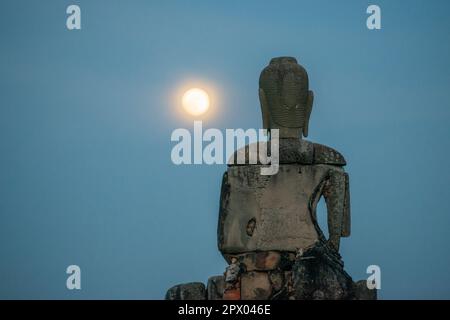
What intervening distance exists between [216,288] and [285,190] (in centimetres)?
226

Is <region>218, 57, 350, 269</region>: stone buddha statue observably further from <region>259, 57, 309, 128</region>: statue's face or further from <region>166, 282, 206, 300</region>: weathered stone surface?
<region>166, 282, 206, 300</region>: weathered stone surface

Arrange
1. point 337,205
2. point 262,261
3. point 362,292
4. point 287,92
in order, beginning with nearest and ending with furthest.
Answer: point 362,292 → point 262,261 → point 337,205 → point 287,92

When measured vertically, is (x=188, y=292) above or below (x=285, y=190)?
below

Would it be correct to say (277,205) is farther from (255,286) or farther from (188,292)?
(188,292)

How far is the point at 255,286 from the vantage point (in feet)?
73.2

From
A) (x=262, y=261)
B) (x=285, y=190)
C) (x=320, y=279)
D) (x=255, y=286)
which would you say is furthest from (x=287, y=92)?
(x=320, y=279)

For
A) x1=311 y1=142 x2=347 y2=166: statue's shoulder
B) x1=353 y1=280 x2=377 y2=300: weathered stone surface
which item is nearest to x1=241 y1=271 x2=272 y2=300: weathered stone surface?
x1=353 y1=280 x2=377 y2=300: weathered stone surface

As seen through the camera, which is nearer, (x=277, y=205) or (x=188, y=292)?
(x=188, y=292)
